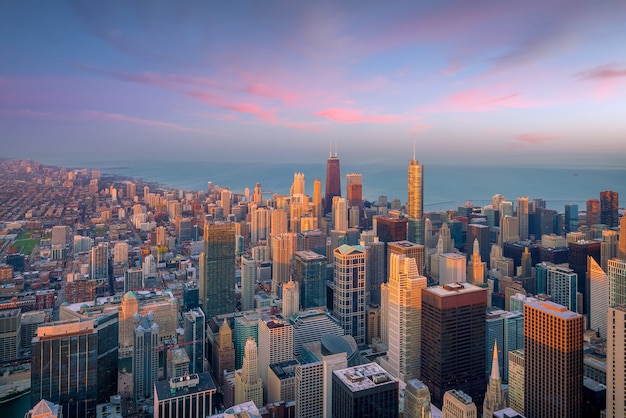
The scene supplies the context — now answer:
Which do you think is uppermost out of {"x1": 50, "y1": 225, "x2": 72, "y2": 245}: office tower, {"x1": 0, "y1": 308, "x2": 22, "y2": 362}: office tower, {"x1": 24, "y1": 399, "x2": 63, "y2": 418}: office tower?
{"x1": 50, "y1": 225, "x2": 72, "y2": 245}: office tower

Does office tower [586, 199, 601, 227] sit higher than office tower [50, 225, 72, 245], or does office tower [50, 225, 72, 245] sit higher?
office tower [586, 199, 601, 227]

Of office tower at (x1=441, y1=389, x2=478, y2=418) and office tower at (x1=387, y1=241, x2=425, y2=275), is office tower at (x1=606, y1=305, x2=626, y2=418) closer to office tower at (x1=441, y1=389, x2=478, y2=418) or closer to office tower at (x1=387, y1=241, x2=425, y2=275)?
office tower at (x1=441, y1=389, x2=478, y2=418)

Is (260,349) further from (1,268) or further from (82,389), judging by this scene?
(1,268)

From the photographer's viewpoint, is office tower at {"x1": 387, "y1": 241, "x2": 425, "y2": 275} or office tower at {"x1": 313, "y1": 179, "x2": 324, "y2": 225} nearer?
office tower at {"x1": 387, "y1": 241, "x2": 425, "y2": 275}

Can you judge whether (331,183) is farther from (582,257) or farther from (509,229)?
(582,257)

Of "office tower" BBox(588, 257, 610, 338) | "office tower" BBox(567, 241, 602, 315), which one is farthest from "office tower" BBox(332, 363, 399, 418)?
"office tower" BBox(567, 241, 602, 315)

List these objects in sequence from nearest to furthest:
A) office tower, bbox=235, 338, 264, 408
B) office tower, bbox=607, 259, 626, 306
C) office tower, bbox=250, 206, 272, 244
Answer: office tower, bbox=235, 338, 264, 408 → office tower, bbox=607, 259, 626, 306 → office tower, bbox=250, 206, 272, 244

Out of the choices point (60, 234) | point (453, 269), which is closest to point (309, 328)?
point (453, 269)
